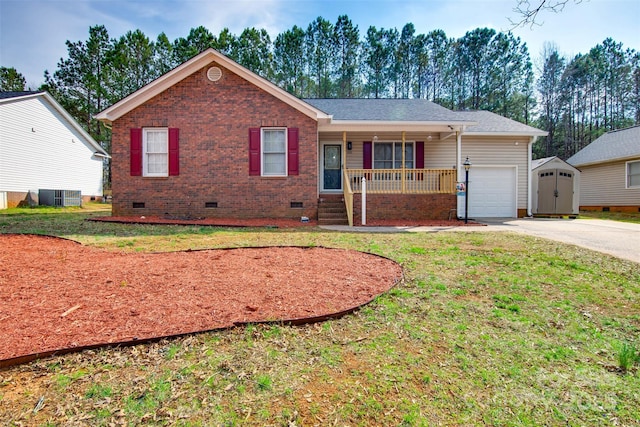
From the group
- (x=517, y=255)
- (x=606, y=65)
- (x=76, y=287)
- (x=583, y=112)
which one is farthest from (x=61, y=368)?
(x=606, y=65)

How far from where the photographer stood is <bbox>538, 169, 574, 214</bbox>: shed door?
1491cm

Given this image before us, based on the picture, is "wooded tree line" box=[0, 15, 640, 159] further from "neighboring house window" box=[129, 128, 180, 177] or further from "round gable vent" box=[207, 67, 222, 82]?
"neighboring house window" box=[129, 128, 180, 177]

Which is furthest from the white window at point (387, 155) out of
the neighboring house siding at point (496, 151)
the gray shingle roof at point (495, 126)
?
the gray shingle roof at point (495, 126)

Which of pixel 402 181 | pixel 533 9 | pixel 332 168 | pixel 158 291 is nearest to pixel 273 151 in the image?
pixel 332 168

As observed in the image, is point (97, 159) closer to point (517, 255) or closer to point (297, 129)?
point (297, 129)

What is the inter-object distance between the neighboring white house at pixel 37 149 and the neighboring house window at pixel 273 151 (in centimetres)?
1259

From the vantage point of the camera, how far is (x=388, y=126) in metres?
12.2

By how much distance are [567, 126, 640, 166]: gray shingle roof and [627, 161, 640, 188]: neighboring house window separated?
2.09 ft

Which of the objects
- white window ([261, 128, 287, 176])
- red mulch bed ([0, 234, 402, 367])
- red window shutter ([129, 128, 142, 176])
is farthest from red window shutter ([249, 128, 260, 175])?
red mulch bed ([0, 234, 402, 367])

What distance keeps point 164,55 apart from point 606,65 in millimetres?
41695

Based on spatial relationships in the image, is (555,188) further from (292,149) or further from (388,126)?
(292,149)

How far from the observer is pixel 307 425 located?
183 cm

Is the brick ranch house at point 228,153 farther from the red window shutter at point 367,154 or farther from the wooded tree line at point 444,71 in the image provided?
the wooded tree line at point 444,71

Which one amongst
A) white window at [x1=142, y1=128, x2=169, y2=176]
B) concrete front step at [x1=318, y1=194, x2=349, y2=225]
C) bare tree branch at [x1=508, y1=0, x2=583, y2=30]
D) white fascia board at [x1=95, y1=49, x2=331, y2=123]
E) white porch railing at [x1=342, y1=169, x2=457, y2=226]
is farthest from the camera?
white porch railing at [x1=342, y1=169, x2=457, y2=226]
